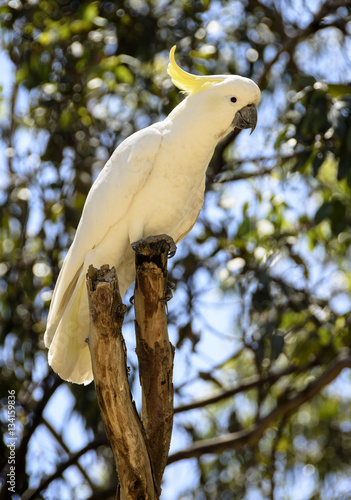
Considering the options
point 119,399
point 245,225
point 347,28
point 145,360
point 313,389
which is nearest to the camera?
point 119,399

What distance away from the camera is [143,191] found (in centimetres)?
235

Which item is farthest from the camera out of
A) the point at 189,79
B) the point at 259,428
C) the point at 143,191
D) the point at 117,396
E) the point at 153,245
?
the point at 259,428

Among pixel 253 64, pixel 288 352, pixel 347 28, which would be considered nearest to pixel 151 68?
pixel 253 64

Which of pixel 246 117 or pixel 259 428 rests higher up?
pixel 246 117

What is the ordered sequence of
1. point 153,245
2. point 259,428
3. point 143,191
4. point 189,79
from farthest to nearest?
point 259,428
point 189,79
point 143,191
point 153,245

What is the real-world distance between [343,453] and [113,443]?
2832 mm

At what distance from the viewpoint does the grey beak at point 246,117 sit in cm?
244

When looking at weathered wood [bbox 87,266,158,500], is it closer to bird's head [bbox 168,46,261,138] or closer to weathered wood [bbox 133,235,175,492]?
weathered wood [bbox 133,235,175,492]

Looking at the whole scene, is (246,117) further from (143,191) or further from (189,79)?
(143,191)

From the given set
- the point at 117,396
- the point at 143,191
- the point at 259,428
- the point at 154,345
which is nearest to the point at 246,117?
the point at 143,191

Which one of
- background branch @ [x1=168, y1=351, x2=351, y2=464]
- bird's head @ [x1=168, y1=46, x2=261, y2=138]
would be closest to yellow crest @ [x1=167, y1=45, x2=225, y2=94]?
bird's head @ [x1=168, y1=46, x2=261, y2=138]

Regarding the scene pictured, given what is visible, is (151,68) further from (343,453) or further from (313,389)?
(343,453)

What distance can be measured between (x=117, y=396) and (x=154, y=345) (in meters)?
Answer: 0.25

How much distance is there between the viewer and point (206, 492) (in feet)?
13.5
